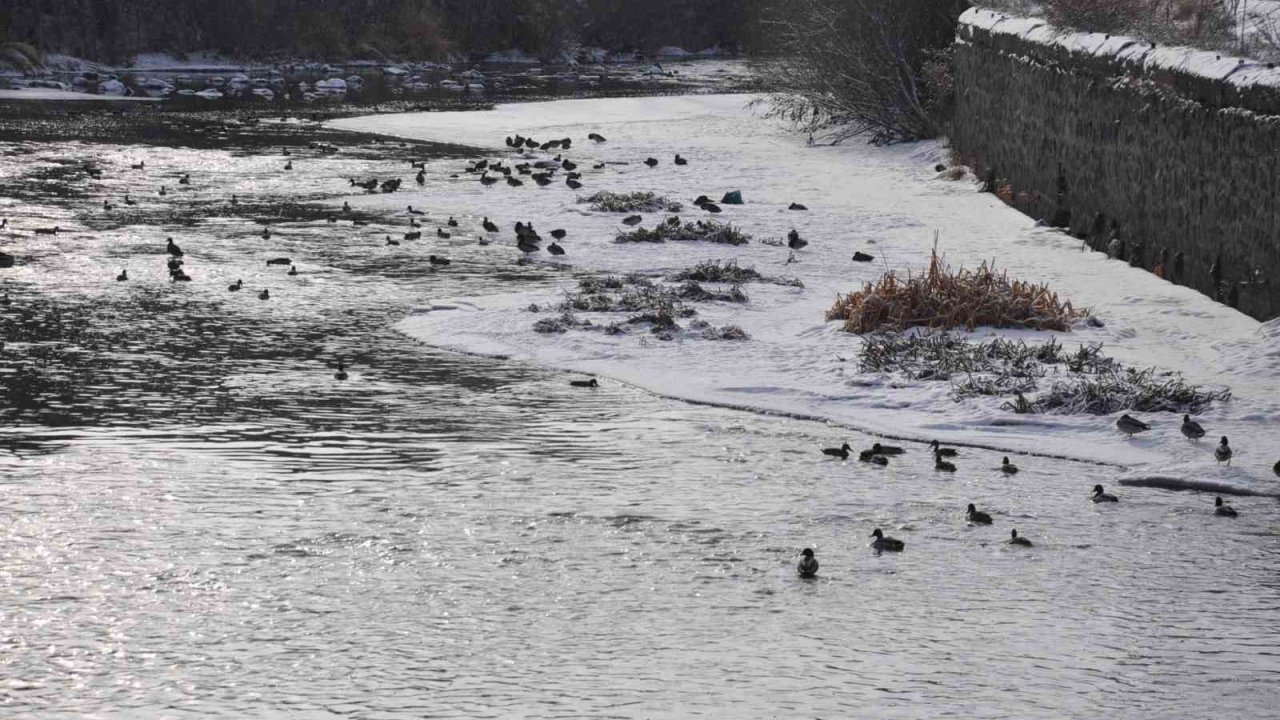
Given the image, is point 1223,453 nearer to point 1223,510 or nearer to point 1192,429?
point 1192,429

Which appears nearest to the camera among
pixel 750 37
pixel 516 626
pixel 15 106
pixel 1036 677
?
pixel 1036 677

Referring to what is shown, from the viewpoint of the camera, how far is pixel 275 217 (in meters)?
18.5

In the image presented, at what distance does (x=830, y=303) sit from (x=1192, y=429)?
15.8ft

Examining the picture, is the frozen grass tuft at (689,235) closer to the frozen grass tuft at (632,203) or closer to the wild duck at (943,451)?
the frozen grass tuft at (632,203)

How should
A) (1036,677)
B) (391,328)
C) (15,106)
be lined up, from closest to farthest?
1. (1036,677)
2. (391,328)
3. (15,106)

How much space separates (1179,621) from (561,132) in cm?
2439

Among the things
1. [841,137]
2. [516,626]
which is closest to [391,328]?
[516,626]

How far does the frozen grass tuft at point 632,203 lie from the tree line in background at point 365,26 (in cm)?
3184

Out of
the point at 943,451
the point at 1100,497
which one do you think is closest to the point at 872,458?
the point at 943,451

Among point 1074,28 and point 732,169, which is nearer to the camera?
point 1074,28

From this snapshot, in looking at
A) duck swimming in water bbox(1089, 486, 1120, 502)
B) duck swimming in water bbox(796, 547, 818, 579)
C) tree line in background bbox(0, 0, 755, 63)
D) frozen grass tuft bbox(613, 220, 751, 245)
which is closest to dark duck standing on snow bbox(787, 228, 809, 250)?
frozen grass tuft bbox(613, 220, 751, 245)

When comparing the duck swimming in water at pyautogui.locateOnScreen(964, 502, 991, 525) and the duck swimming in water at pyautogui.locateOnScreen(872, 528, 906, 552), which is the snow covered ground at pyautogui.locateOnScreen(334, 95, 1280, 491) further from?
the duck swimming in water at pyautogui.locateOnScreen(872, 528, 906, 552)

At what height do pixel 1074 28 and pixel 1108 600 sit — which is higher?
pixel 1074 28

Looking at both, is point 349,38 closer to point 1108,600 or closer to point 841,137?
point 841,137
